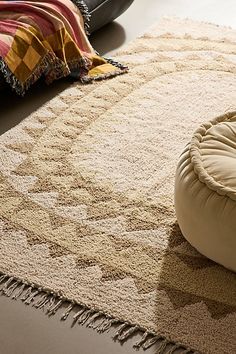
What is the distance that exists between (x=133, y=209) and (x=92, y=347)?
2.07 feet

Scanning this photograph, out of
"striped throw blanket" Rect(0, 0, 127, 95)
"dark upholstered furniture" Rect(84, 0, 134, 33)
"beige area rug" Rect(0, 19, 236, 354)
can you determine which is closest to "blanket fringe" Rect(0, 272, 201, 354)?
"beige area rug" Rect(0, 19, 236, 354)

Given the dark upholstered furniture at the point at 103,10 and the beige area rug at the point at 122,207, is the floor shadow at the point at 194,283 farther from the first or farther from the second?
the dark upholstered furniture at the point at 103,10

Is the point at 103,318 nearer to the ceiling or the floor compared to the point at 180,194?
nearer to the floor

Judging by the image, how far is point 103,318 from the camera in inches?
78.5

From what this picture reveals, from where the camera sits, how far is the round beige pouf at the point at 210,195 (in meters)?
1.97

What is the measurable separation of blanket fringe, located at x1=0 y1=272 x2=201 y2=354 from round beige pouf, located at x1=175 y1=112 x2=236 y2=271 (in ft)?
1.05

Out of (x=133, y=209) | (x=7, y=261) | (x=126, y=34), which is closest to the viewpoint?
(x=7, y=261)

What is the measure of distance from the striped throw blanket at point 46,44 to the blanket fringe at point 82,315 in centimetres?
115

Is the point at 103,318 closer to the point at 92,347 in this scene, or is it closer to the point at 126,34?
the point at 92,347

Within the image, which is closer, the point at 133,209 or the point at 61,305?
the point at 61,305

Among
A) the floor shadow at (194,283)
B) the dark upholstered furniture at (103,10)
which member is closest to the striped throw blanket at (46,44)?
the dark upholstered furniture at (103,10)

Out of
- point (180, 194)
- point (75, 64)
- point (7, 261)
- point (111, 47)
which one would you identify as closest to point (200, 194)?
point (180, 194)

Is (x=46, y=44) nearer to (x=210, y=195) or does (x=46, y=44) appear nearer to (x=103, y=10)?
(x=103, y=10)

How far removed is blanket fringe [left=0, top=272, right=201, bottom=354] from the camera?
1903 millimetres
